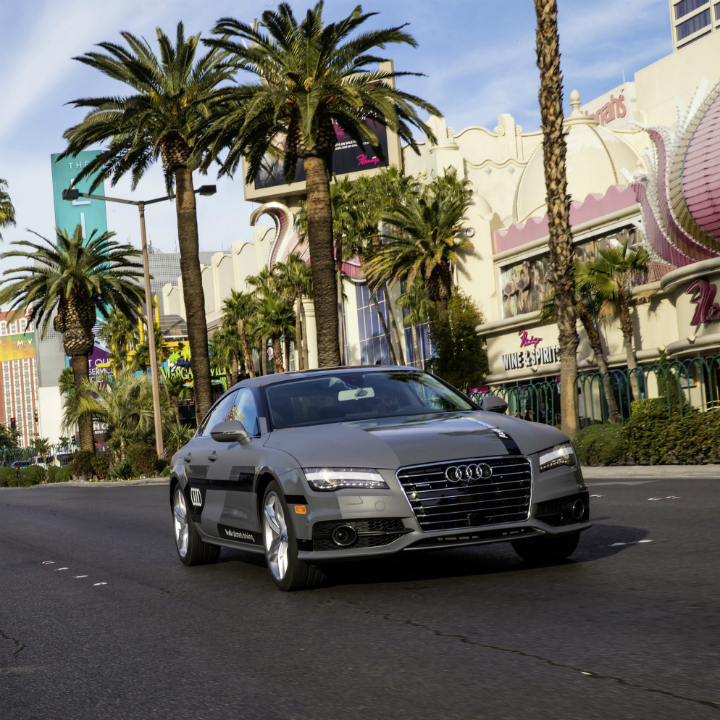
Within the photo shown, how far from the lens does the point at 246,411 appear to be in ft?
28.0

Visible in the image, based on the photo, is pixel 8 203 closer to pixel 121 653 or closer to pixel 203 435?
pixel 203 435

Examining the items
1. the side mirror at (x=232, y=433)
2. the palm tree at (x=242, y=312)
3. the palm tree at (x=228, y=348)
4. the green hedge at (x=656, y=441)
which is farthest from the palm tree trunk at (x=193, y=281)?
the palm tree at (x=228, y=348)

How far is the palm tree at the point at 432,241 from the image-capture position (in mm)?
46094

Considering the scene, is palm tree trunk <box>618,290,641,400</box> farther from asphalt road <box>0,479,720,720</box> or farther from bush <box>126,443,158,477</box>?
asphalt road <box>0,479,720,720</box>

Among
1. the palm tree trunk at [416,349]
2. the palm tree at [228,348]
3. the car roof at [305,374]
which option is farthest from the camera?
the palm tree at [228,348]

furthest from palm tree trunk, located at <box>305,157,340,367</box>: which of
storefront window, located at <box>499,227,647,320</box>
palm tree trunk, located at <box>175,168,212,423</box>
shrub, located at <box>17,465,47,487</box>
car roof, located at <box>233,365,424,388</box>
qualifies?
shrub, located at <box>17,465,47,487</box>

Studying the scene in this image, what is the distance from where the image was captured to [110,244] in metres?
46.5

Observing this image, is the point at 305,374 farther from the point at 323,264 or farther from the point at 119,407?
the point at 119,407

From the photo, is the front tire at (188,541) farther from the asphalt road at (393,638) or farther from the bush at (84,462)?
the bush at (84,462)

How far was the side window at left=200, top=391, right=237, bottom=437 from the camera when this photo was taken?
9.12m

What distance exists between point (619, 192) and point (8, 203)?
23131 millimetres

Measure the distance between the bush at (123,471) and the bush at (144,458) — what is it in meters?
0.45

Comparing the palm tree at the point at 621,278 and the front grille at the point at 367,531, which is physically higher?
the palm tree at the point at 621,278

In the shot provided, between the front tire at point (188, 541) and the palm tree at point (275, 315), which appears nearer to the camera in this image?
the front tire at point (188, 541)
